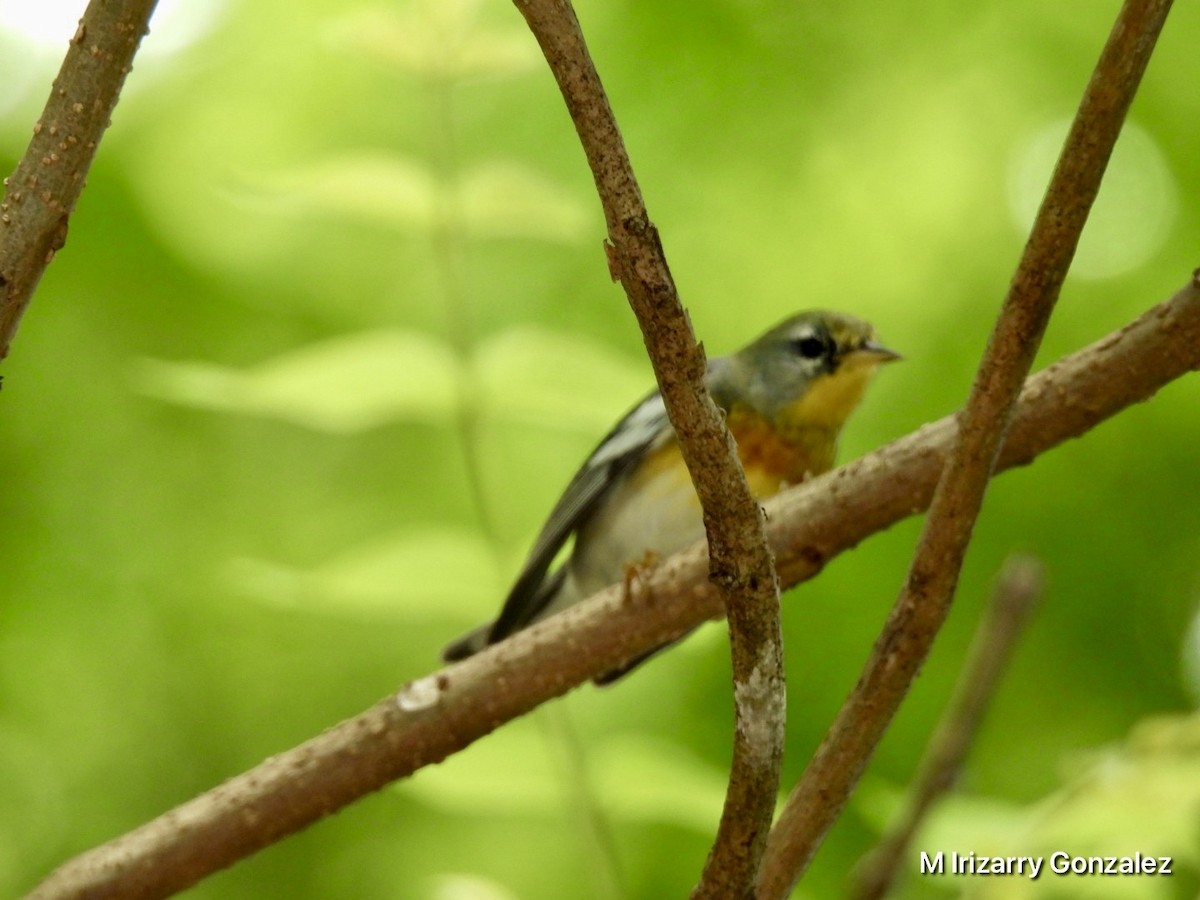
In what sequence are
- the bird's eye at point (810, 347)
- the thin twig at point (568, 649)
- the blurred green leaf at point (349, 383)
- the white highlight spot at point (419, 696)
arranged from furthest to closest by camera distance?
1. the bird's eye at point (810, 347)
2. the blurred green leaf at point (349, 383)
3. the white highlight spot at point (419, 696)
4. the thin twig at point (568, 649)

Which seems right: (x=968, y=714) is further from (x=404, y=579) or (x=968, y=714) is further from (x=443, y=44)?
(x=443, y=44)

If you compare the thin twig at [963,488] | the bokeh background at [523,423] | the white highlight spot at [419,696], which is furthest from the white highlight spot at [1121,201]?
the thin twig at [963,488]

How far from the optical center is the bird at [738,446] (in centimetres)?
335

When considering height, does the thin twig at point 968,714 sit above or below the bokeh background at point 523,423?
below

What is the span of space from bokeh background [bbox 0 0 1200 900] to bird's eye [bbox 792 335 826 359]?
1.93 feet

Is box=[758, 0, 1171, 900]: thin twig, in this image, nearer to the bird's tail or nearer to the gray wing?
the gray wing

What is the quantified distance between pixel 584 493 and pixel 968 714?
5.82 ft

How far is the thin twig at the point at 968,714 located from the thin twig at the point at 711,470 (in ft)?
1.23

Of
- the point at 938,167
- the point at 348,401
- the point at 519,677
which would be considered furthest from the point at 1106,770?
the point at 938,167

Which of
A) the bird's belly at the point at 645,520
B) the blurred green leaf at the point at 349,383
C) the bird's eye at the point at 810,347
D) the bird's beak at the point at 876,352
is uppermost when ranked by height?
the bird's eye at the point at 810,347

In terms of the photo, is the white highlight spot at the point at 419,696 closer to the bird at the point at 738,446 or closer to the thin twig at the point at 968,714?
the thin twig at the point at 968,714

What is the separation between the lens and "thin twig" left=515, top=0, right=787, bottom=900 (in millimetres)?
1068

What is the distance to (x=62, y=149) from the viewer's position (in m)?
1.41

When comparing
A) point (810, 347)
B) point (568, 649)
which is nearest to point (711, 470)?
point (568, 649)
